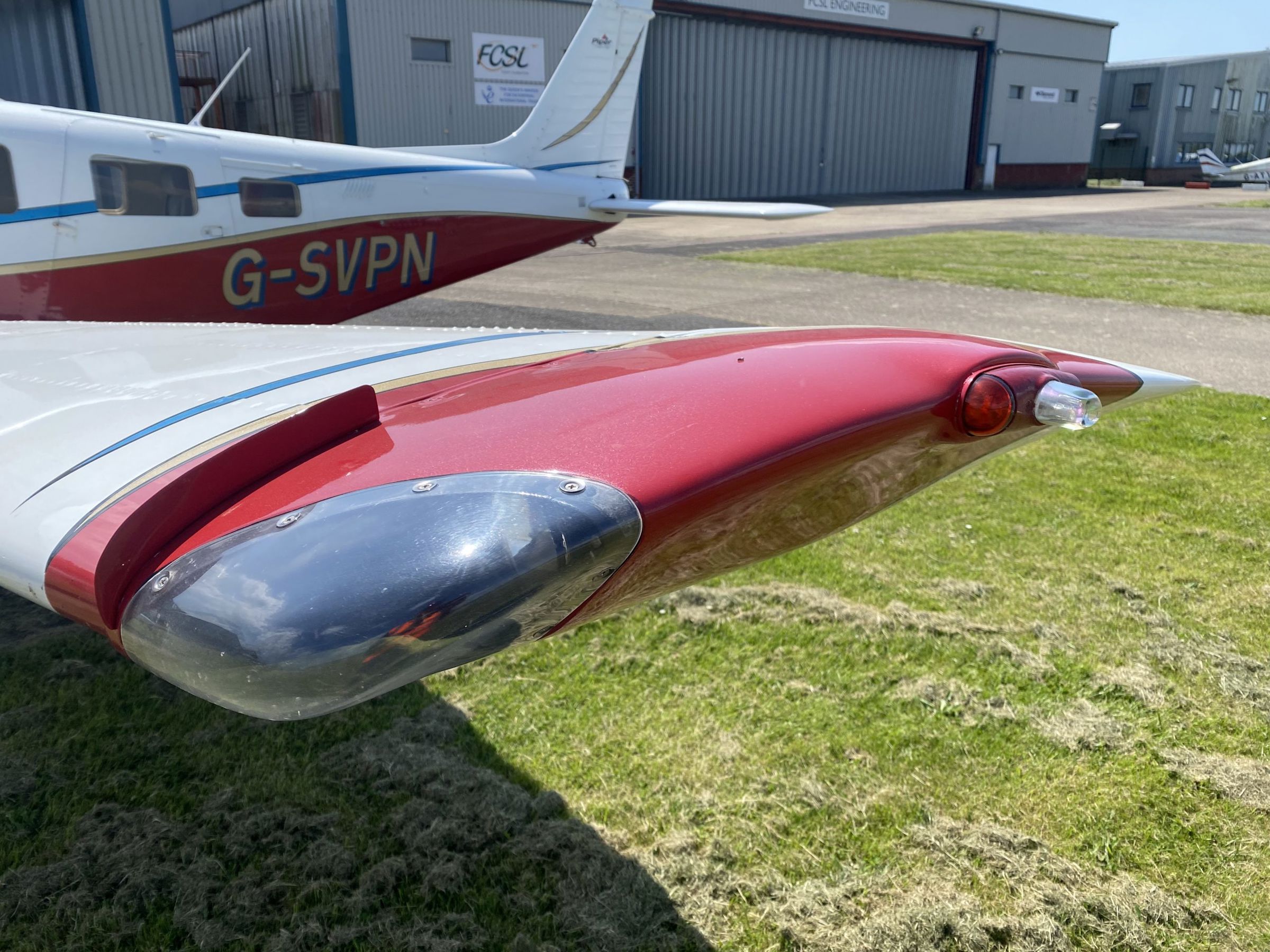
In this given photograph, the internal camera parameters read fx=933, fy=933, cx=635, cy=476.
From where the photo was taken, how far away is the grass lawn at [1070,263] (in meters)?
11.8

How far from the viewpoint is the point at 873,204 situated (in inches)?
1191

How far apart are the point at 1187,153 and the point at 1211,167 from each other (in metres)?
9.01

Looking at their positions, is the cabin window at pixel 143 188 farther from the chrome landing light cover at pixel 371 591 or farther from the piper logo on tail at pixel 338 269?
the chrome landing light cover at pixel 371 591

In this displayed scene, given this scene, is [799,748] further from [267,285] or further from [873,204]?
[873,204]

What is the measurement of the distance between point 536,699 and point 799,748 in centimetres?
90

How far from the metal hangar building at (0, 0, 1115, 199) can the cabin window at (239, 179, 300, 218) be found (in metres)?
12.8

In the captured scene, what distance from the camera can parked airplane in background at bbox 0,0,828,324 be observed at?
4.88 m

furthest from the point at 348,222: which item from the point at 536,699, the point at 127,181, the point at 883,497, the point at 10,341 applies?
the point at 883,497

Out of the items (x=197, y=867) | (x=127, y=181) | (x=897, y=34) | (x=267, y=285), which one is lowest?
(x=197, y=867)

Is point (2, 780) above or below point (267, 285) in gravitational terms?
below

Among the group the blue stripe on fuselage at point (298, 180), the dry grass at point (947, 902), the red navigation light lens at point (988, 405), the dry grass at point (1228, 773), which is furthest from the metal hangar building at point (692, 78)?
the dry grass at point (1228, 773)

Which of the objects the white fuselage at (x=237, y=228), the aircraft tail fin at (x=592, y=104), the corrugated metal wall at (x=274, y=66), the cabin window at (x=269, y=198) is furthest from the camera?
the corrugated metal wall at (x=274, y=66)

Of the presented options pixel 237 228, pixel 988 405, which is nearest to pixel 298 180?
pixel 237 228

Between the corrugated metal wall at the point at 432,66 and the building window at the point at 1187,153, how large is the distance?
44.4 m
